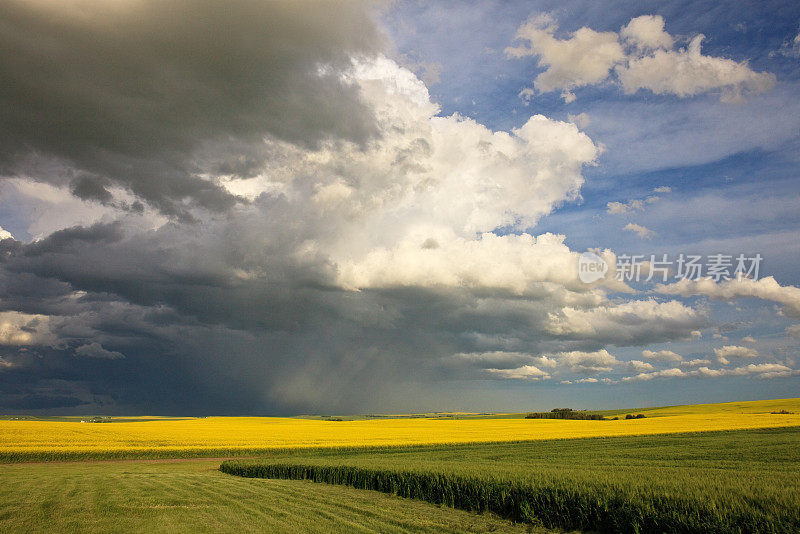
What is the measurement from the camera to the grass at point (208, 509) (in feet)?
46.4

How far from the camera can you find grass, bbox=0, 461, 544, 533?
14.1m

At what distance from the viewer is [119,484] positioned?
72.3 feet

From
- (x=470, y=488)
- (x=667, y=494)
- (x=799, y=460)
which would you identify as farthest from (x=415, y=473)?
(x=799, y=460)

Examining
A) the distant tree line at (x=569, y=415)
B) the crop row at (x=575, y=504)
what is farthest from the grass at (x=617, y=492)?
the distant tree line at (x=569, y=415)

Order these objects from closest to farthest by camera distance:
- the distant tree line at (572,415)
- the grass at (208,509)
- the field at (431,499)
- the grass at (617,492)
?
the grass at (617,492) → the field at (431,499) → the grass at (208,509) → the distant tree line at (572,415)

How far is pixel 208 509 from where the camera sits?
1664 cm

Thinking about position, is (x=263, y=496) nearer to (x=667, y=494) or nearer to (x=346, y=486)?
(x=346, y=486)

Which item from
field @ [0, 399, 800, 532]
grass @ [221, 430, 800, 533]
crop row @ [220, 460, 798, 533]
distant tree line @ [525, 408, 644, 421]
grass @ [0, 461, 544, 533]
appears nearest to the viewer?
crop row @ [220, 460, 798, 533]

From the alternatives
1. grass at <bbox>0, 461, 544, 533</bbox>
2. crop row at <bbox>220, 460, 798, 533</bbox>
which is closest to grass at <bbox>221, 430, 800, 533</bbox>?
crop row at <bbox>220, 460, 798, 533</bbox>

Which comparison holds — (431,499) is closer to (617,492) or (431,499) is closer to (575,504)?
(575,504)

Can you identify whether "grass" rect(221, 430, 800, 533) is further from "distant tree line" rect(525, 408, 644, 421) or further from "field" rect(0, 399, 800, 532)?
"distant tree line" rect(525, 408, 644, 421)

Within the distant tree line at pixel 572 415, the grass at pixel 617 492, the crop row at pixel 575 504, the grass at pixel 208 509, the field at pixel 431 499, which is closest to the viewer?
the crop row at pixel 575 504

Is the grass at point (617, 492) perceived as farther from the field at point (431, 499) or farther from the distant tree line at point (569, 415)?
the distant tree line at point (569, 415)

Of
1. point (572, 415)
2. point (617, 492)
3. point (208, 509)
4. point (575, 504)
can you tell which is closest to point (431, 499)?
point (575, 504)
